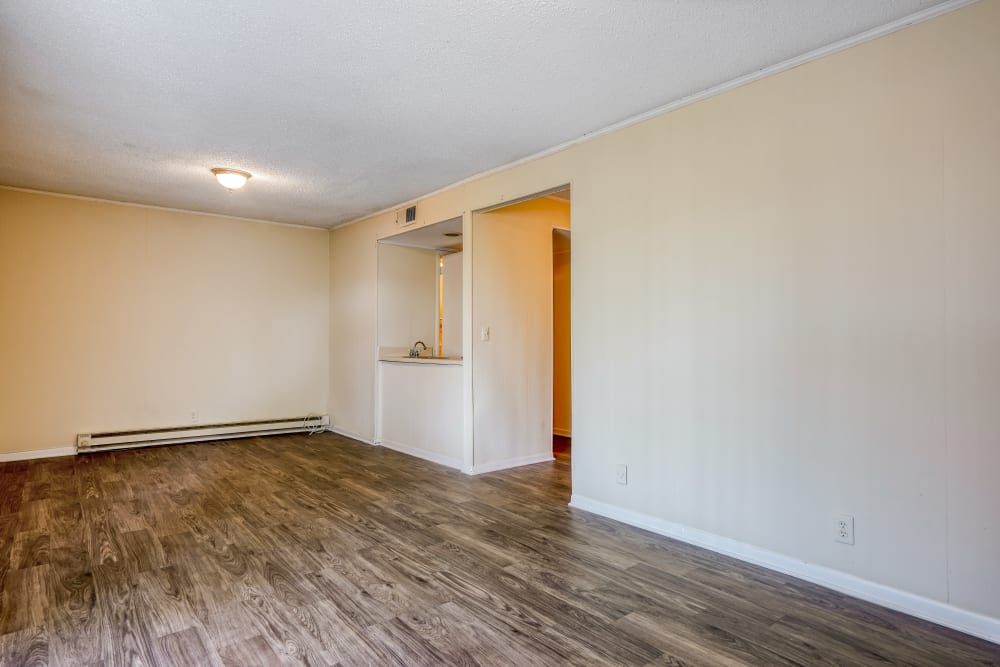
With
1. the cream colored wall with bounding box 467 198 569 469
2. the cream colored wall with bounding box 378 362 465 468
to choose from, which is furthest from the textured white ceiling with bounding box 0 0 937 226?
the cream colored wall with bounding box 378 362 465 468

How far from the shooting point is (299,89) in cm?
288

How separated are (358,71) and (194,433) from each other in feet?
15.6

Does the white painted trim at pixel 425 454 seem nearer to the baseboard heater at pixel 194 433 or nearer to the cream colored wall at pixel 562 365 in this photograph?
the baseboard heater at pixel 194 433

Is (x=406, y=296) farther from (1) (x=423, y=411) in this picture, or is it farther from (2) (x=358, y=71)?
(2) (x=358, y=71)

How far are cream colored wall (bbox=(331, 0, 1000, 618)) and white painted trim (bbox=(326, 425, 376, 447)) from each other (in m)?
3.12

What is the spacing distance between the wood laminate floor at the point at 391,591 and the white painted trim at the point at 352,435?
1917 millimetres

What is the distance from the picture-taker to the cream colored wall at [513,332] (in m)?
4.60

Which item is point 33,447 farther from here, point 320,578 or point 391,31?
point 391,31

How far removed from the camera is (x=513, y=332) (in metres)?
4.82

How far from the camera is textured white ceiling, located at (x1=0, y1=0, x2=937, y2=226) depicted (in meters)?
2.20

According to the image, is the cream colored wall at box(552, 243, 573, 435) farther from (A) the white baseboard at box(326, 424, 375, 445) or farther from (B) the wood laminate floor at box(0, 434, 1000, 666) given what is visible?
(B) the wood laminate floor at box(0, 434, 1000, 666)

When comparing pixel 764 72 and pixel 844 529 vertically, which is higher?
pixel 764 72

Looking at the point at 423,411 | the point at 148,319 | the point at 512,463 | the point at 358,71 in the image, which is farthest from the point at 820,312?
the point at 148,319

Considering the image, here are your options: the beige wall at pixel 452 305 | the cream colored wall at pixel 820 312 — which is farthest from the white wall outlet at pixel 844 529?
the beige wall at pixel 452 305
